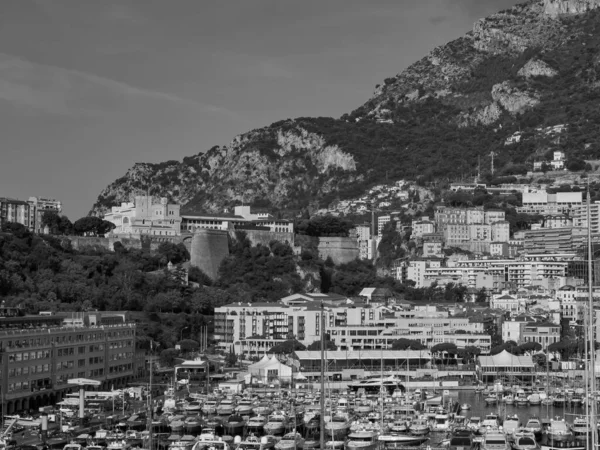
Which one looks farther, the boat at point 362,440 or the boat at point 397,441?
the boat at point 397,441

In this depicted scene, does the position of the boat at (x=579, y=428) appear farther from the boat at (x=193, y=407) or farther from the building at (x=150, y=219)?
the building at (x=150, y=219)

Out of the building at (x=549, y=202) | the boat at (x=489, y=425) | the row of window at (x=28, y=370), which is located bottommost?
the boat at (x=489, y=425)

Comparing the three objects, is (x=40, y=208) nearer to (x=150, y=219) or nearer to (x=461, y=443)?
(x=150, y=219)

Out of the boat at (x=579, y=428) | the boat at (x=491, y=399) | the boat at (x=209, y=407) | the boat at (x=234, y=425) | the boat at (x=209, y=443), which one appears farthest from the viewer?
the boat at (x=491, y=399)

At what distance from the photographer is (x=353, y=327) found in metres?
91.9

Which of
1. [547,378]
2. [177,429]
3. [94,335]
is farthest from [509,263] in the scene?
[177,429]

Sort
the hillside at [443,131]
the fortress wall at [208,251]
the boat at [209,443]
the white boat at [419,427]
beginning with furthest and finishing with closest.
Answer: the hillside at [443,131]
the fortress wall at [208,251]
the white boat at [419,427]
the boat at [209,443]

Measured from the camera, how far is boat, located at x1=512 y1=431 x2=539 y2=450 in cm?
5025

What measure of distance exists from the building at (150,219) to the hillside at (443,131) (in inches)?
2014

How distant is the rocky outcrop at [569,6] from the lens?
641 feet

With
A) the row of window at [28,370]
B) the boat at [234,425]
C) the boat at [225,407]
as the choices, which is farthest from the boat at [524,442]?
the row of window at [28,370]

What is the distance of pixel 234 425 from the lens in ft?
183

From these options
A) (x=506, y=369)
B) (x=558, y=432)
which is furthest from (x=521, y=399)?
(x=558, y=432)

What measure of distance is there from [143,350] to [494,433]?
35746 mm
